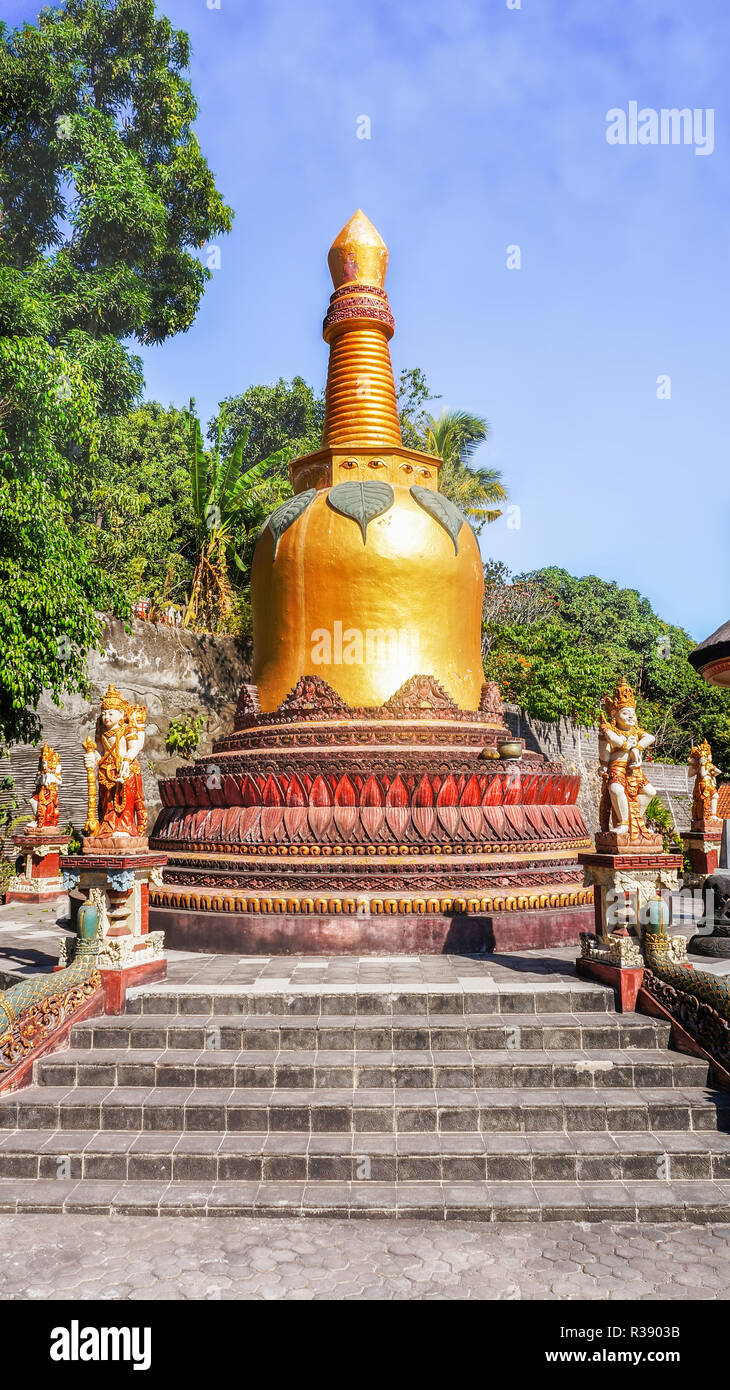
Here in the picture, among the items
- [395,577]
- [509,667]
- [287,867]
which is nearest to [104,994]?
[287,867]

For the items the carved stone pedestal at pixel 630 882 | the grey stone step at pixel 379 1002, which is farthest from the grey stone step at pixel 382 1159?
the carved stone pedestal at pixel 630 882

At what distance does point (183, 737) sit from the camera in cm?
2023

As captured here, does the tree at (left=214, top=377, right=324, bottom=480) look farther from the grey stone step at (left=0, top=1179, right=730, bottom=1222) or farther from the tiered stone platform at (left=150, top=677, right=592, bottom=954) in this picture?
the grey stone step at (left=0, top=1179, right=730, bottom=1222)

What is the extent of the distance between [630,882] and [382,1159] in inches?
130

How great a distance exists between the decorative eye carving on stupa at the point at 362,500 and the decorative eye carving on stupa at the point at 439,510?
21.3 inches

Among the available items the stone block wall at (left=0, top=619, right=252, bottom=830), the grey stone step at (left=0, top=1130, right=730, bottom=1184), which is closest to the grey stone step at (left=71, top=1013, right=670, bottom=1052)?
the grey stone step at (left=0, top=1130, right=730, bottom=1184)

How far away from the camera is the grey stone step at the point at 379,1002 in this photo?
7426mm

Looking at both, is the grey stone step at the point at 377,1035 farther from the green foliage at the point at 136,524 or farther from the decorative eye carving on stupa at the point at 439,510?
the green foliage at the point at 136,524

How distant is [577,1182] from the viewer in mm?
5773

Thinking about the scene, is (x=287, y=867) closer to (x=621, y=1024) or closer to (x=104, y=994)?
(x=104, y=994)

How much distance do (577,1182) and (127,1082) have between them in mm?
3235

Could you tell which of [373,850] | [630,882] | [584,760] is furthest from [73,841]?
[584,760]

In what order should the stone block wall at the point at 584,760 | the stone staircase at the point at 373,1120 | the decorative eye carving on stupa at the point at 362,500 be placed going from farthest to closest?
the stone block wall at the point at 584,760 → the decorative eye carving on stupa at the point at 362,500 → the stone staircase at the point at 373,1120

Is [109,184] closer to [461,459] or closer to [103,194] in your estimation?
[103,194]
